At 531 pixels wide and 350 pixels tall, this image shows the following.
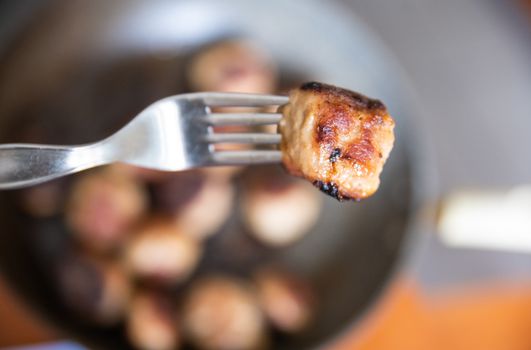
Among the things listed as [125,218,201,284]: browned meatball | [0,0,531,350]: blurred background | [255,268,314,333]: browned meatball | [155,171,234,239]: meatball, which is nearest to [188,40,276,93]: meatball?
[0,0,531,350]: blurred background

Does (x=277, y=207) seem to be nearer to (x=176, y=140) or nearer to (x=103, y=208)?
(x=103, y=208)

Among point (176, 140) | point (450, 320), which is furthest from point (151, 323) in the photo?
point (450, 320)

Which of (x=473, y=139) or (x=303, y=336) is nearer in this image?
(x=303, y=336)

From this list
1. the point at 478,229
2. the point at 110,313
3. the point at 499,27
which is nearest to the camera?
the point at 110,313

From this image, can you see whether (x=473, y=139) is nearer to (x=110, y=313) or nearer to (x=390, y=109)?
(x=390, y=109)

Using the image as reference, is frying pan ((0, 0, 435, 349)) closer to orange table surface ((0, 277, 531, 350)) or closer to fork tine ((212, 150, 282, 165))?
orange table surface ((0, 277, 531, 350))

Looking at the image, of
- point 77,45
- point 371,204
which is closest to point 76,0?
point 77,45

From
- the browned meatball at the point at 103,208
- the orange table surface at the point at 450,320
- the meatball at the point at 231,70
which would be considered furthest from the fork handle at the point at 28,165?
the orange table surface at the point at 450,320
